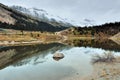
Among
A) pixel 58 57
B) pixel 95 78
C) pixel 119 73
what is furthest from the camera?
pixel 58 57

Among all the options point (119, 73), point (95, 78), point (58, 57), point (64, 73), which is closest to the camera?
point (95, 78)

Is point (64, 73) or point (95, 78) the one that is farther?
point (64, 73)

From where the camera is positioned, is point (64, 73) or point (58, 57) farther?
point (58, 57)

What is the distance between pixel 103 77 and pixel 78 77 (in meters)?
4.93

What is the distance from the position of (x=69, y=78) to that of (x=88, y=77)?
378cm

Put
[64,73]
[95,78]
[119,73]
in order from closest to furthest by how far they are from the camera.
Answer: [95,78] < [119,73] < [64,73]

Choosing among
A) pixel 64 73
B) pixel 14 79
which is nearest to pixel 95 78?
pixel 64 73

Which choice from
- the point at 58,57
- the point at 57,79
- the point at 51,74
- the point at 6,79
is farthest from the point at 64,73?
the point at 58,57

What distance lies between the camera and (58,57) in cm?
8031

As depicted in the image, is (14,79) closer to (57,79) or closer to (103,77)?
(57,79)

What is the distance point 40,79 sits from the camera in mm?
44094

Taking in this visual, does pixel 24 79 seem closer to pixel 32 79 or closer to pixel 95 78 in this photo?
pixel 32 79

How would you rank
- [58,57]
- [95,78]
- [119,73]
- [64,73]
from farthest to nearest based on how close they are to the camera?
1. [58,57]
2. [64,73]
3. [119,73]
4. [95,78]

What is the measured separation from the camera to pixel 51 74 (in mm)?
48844
